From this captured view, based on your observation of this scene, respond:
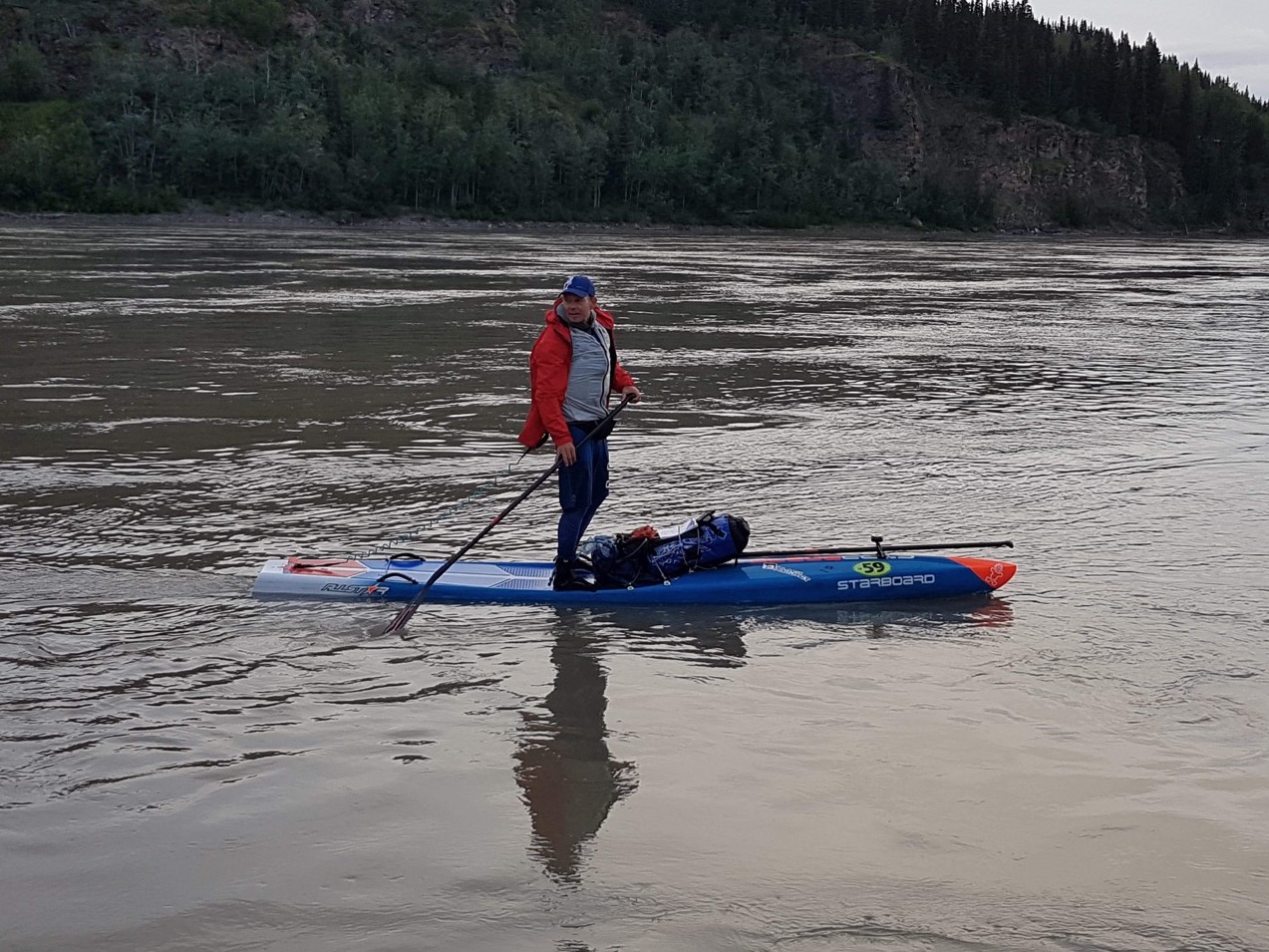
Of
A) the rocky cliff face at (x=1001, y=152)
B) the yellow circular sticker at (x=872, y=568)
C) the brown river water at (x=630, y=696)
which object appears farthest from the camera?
the rocky cliff face at (x=1001, y=152)

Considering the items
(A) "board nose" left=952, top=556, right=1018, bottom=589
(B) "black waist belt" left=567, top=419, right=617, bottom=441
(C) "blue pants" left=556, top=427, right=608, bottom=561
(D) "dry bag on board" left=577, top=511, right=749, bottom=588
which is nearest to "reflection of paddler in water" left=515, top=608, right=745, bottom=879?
(D) "dry bag on board" left=577, top=511, right=749, bottom=588

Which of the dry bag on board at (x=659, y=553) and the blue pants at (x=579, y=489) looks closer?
the blue pants at (x=579, y=489)

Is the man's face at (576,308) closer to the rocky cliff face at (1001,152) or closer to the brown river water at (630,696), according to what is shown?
the brown river water at (630,696)

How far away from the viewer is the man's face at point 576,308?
8.30m

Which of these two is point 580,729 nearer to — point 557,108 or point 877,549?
point 877,549

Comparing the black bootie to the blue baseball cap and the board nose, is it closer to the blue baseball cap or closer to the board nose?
the blue baseball cap

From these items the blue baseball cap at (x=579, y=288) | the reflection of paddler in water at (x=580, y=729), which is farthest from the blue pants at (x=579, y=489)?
the blue baseball cap at (x=579, y=288)

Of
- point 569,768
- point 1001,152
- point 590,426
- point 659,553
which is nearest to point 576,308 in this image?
point 590,426

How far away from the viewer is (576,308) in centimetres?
832

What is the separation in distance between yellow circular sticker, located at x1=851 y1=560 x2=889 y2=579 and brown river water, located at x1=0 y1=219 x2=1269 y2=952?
0.28 meters

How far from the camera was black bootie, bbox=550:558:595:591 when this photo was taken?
880cm

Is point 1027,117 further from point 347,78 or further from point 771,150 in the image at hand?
point 347,78

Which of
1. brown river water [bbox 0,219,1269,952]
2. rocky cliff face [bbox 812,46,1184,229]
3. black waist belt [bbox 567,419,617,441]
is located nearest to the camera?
brown river water [bbox 0,219,1269,952]

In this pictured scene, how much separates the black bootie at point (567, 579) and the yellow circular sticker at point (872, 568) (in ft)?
5.70
